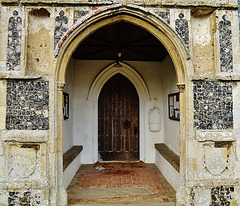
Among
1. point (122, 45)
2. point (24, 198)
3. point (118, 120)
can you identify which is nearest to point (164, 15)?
point (122, 45)

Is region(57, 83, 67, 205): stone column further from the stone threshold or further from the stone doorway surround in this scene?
the stone threshold

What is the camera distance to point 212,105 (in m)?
3.20

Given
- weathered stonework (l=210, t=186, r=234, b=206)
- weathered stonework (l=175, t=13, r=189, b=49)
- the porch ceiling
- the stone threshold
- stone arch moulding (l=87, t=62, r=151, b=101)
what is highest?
the porch ceiling

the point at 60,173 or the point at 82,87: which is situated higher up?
the point at 82,87

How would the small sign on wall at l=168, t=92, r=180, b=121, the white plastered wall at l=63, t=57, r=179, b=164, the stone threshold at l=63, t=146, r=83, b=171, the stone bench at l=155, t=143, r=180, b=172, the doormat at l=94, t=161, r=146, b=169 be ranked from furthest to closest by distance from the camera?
the white plastered wall at l=63, t=57, r=179, b=164 < the doormat at l=94, t=161, r=146, b=169 < the small sign on wall at l=168, t=92, r=180, b=121 < the stone threshold at l=63, t=146, r=83, b=171 < the stone bench at l=155, t=143, r=180, b=172

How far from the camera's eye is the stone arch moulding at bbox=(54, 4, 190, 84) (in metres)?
3.12

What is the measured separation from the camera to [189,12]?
3201mm

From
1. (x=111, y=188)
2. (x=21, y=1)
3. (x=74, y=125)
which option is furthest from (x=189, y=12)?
(x=74, y=125)

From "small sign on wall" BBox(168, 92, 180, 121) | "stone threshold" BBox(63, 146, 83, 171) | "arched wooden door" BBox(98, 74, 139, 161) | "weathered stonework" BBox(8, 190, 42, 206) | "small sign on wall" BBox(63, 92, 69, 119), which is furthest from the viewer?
"arched wooden door" BBox(98, 74, 139, 161)

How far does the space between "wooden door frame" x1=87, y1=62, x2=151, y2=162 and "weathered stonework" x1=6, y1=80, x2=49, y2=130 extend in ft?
7.92

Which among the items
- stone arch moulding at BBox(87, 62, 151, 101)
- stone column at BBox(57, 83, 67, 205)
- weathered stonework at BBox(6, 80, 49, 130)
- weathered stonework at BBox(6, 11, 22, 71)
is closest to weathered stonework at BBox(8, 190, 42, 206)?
stone column at BBox(57, 83, 67, 205)

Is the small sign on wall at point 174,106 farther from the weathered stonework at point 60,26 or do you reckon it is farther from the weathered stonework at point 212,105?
the weathered stonework at point 60,26

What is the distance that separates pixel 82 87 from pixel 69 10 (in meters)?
2.66

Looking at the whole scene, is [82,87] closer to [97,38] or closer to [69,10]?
[97,38]
